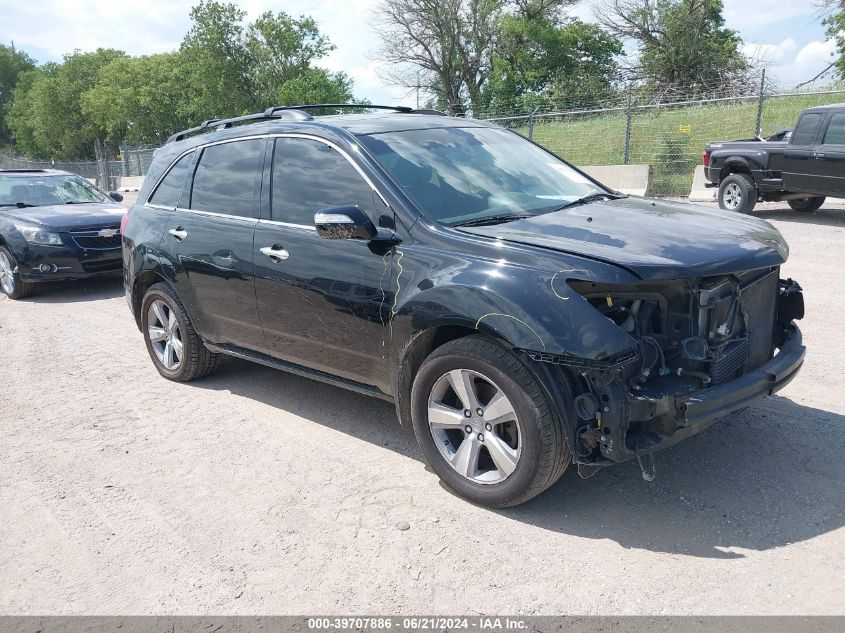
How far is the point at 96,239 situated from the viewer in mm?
9625

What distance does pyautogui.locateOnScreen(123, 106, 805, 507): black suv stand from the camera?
327 cm

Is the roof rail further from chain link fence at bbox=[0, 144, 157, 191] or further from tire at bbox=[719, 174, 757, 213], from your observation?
chain link fence at bbox=[0, 144, 157, 191]

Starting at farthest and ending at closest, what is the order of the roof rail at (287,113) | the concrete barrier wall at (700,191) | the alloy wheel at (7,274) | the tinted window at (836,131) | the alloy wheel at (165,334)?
the concrete barrier wall at (700,191) < the tinted window at (836,131) < the alloy wheel at (7,274) < the alloy wheel at (165,334) < the roof rail at (287,113)

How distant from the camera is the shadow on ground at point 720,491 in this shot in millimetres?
3350

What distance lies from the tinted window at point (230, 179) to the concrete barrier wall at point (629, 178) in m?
12.6

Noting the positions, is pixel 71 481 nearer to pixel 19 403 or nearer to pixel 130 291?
pixel 19 403

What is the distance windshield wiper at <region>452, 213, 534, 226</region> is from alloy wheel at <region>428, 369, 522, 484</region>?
0.83 meters

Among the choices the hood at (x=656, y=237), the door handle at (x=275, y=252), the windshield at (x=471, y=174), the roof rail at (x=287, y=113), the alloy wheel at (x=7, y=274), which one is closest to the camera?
the hood at (x=656, y=237)

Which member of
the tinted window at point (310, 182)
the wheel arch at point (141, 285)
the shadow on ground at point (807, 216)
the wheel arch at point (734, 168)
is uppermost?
the tinted window at point (310, 182)

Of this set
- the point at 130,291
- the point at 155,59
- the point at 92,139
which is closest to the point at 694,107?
the point at 130,291

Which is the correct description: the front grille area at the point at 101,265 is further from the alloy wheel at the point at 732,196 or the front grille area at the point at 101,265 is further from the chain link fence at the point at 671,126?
the chain link fence at the point at 671,126

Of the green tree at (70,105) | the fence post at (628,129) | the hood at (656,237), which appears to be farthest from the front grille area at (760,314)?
the green tree at (70,105)

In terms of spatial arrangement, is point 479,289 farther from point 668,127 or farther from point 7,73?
point 7,73

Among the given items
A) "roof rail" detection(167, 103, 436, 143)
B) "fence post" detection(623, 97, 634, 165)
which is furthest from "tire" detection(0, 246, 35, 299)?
"fence post" detection(623, 97, 634, 165)
